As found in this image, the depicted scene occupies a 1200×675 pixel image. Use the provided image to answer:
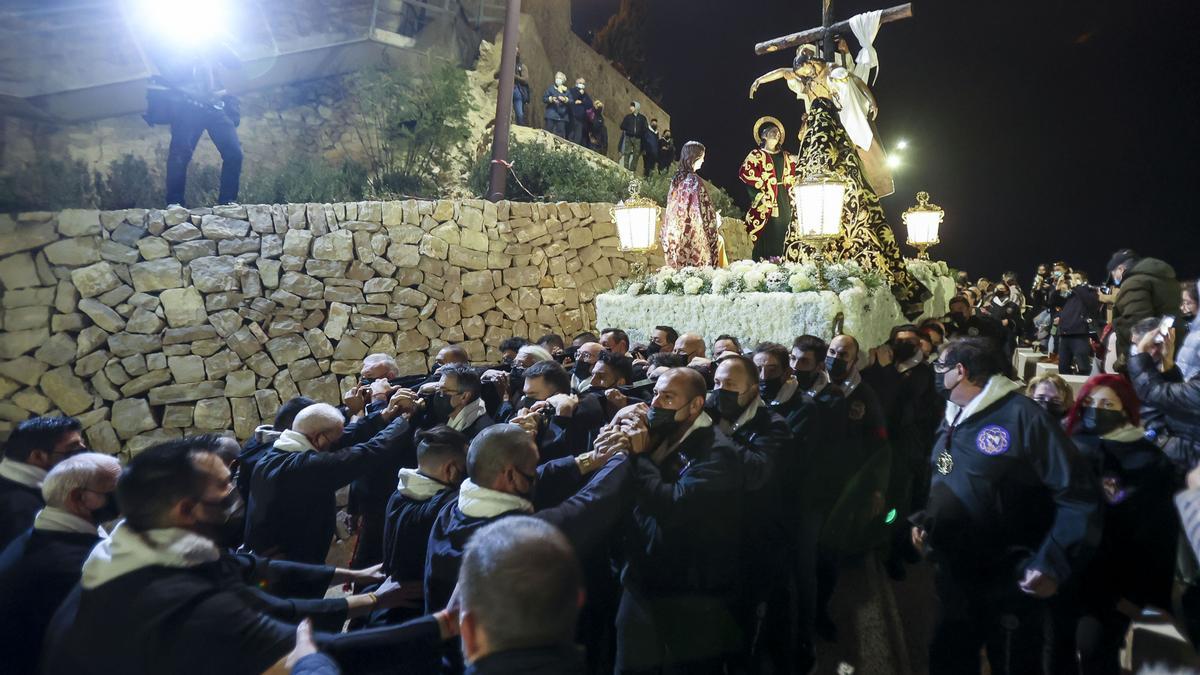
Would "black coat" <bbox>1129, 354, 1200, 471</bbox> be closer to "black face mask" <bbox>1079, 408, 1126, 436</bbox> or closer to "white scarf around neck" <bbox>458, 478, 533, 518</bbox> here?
"black face mask" <bbox>1079, 408, 1126, 436</bbox>

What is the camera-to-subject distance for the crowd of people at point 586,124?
17.1m

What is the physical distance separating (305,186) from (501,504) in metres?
9.13

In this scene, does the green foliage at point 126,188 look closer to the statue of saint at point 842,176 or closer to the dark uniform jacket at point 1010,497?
the statue of saint at point 842,176

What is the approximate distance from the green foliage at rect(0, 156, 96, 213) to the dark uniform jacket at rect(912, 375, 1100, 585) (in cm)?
989

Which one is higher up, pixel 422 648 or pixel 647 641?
pixel 422 648

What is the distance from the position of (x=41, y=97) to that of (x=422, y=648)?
42.3 ft

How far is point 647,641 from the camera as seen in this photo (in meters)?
2.74

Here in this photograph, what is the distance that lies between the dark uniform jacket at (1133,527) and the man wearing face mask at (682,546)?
1507 millimetres

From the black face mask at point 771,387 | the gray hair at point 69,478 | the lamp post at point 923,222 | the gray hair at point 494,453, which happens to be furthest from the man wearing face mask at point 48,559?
the lamp post at point 923,222

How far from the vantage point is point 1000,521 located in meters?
2.61

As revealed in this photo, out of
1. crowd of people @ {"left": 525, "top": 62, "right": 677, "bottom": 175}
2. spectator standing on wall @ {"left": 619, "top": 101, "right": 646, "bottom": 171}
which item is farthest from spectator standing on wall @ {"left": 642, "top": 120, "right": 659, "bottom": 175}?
spectator standing on wall @ {"left": 619, "top": 101, "right": 646, "bottom": 171}

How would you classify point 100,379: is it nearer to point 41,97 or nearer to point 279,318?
point 279,318

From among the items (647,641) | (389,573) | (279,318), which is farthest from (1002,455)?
(279,318)

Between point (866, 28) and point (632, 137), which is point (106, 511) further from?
point (632, 137)
